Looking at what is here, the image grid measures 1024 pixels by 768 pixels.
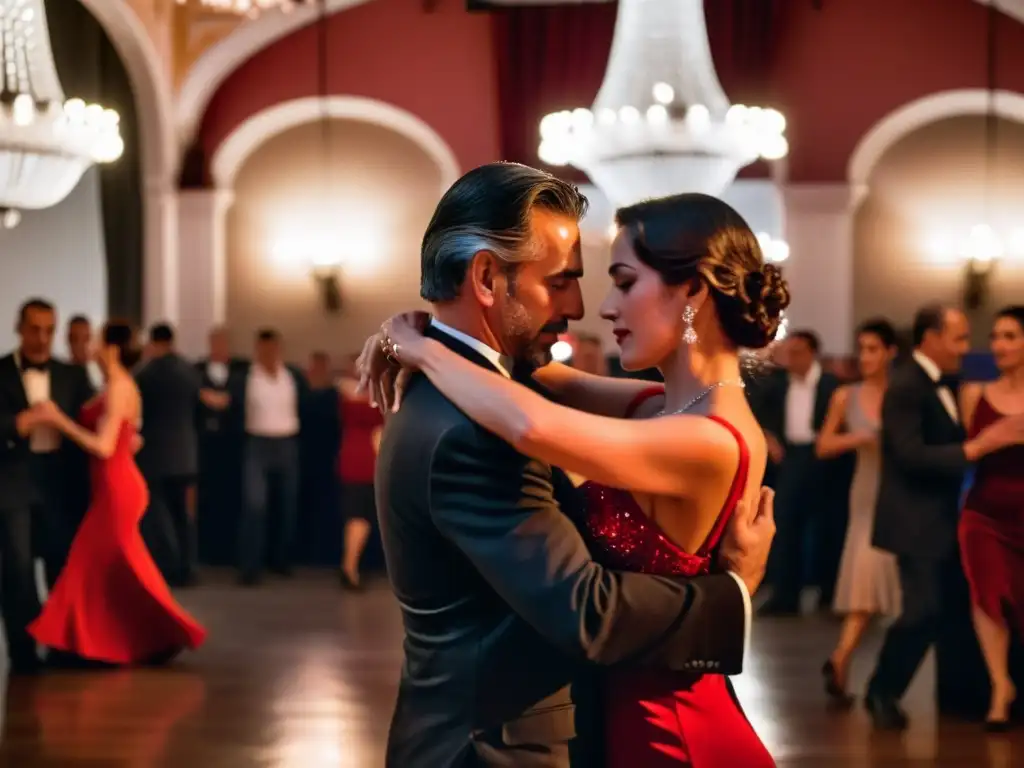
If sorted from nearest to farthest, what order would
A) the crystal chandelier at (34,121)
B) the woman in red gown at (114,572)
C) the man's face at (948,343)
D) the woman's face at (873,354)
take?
1. the man's face at (948,343)
2. the woman's face at (873,354)
3. the woman in red gown at (114,572)
4. the crystal chandelier at (34,121)

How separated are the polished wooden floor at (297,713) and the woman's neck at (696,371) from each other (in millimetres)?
2696

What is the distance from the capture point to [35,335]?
584cm

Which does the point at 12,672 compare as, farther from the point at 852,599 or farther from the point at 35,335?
the point at 852,599

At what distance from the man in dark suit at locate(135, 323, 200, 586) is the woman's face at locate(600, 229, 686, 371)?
626 centimetres

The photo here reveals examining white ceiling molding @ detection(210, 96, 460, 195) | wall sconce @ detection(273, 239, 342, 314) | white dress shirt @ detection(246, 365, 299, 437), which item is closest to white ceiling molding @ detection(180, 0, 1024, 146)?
white ceiling molding @ detection(210, 96, 460, 195)

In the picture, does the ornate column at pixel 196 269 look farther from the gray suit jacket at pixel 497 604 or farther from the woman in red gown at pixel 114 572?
the gray suit jacket at pixel 497 604

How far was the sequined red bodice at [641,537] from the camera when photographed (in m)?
1.92

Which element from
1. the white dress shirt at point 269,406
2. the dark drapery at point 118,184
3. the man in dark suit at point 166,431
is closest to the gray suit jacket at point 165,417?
the man in dark suit at point 166,431

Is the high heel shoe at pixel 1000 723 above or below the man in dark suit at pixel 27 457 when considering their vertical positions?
below

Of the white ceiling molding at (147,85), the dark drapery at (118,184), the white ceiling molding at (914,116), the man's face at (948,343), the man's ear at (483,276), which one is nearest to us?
the man's ear at (483,276)

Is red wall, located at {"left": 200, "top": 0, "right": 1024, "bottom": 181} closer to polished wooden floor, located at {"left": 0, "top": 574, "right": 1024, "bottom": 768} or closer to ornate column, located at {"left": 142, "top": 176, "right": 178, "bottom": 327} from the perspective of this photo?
ornate column, located at {"left": 142, "top": 176, "right": 178, "bottom": 327}

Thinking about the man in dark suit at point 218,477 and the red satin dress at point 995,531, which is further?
the man in dark suit at point 218,477

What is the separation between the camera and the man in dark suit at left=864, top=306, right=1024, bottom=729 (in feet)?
16.0

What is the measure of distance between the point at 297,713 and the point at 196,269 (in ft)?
21.8
